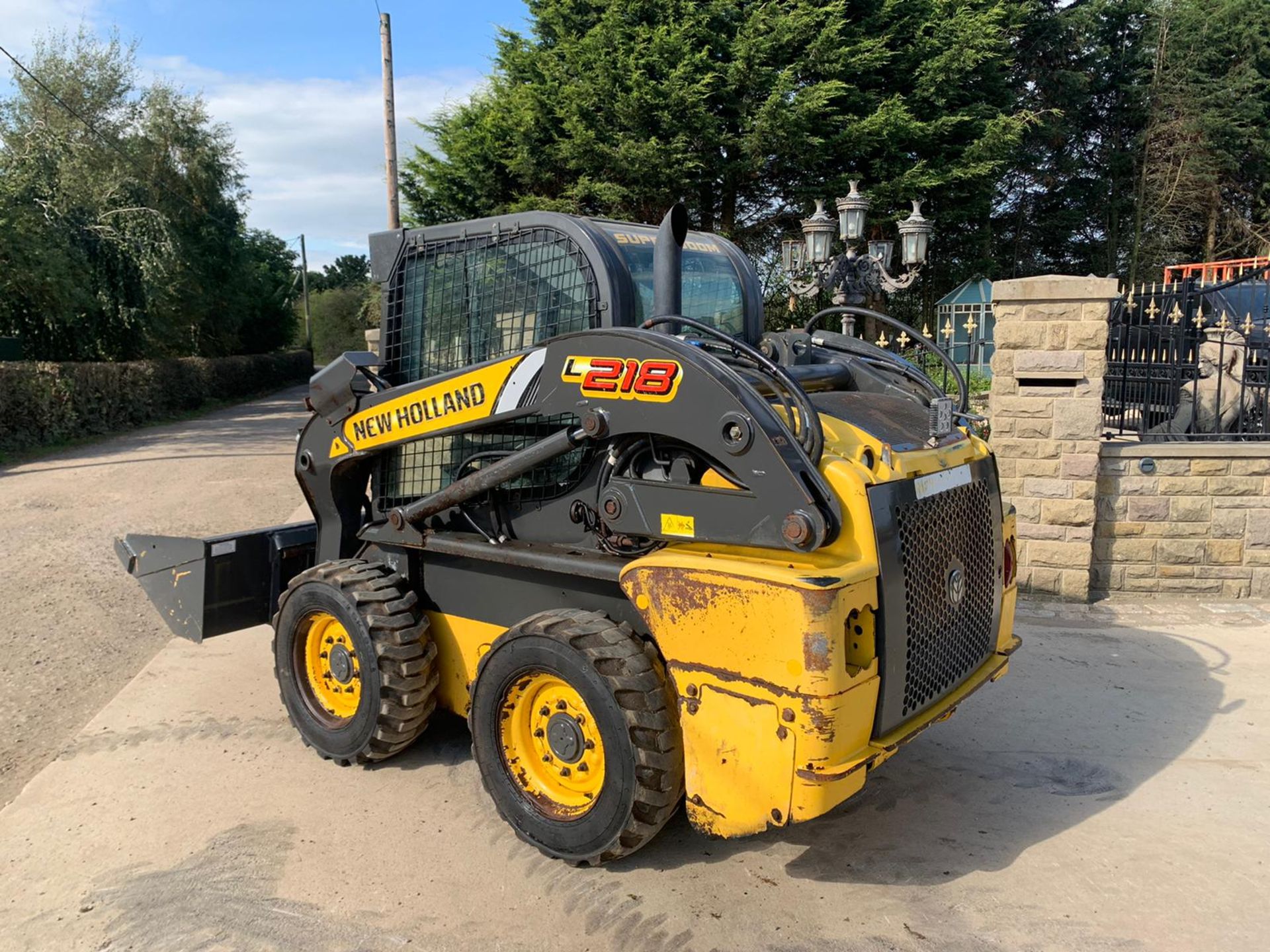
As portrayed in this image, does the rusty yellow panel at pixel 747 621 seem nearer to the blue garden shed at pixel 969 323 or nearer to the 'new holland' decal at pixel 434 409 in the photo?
the 'new holland' decal at pixel 434 409

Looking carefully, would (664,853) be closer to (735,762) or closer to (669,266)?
(735,762)

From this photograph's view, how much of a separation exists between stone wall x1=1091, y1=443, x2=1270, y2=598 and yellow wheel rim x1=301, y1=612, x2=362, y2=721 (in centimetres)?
546

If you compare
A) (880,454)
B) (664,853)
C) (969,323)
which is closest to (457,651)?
(664,853)

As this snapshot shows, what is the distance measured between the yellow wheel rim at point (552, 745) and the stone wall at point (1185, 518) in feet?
16.8

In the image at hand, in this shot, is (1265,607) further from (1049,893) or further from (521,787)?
(521,787)

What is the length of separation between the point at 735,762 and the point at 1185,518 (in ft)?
18.0

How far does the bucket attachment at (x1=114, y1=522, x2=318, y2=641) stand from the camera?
15.8ft

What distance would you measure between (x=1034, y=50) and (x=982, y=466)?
2434 centimetres

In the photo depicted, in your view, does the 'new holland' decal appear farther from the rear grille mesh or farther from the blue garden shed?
the blue garden shed

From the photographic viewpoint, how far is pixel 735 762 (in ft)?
9.66

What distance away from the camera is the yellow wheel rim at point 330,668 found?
427cm

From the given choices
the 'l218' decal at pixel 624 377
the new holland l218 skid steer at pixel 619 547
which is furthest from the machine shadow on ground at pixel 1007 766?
the 'l218' decal at pixel 624 377

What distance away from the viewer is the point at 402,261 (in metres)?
4.44

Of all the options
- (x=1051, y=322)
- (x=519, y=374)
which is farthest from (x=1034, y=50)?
(x=519, y=374)
